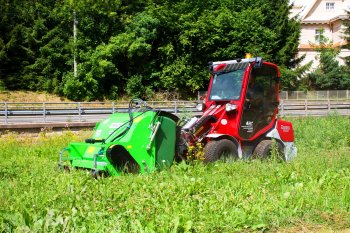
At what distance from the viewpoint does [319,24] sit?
5778 centimetres

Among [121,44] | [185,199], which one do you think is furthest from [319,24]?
[185,199]

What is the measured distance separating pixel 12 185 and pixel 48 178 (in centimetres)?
62

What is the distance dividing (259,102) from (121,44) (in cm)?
2685

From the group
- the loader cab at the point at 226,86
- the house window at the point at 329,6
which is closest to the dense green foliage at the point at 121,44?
the house window at the point at 329,6

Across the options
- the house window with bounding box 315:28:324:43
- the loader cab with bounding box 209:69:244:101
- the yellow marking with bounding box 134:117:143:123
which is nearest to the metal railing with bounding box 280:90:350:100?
the house window with bounding box 315:28:324:43

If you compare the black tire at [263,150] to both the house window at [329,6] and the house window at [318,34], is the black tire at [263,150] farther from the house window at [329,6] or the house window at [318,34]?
the house window at [329,6]

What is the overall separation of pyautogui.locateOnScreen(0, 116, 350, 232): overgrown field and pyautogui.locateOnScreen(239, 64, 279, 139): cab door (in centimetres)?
146

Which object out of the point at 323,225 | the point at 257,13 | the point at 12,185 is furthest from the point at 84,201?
the point at 257,13

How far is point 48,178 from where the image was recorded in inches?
269

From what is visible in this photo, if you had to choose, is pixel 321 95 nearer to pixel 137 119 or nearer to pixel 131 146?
pixel 137 119

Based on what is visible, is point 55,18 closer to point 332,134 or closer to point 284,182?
point 332,134

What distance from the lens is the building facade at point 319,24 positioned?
184ft

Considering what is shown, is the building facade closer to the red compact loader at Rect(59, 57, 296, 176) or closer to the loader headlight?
the red compact loader at Rect(59, 57, 296, 176)

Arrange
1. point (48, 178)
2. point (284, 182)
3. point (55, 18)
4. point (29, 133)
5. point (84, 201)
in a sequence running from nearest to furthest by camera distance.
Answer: point (84, 201)
point (284, 182)
point (48, 178)
point (29, 133)
point (55, 18)
